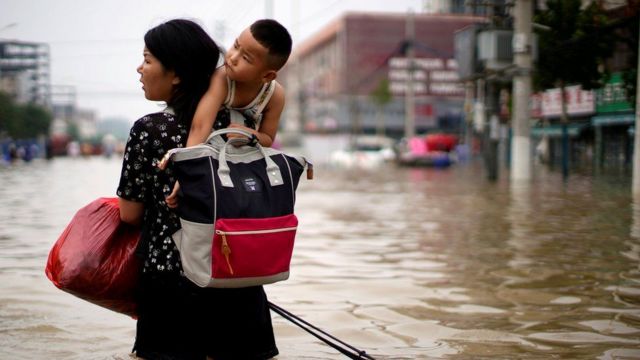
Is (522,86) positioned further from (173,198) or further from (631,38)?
(173,198)

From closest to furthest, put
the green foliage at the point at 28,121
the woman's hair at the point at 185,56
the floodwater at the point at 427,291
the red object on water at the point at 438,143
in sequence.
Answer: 1. the woman's hair at the point at 185,56
2. the floodwater at the point at 427,291
3. the red object on water at the point at 438,143
4. the green foliage at the point at 28,121

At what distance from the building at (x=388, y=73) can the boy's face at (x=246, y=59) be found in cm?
7823

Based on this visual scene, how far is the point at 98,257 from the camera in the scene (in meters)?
3.01

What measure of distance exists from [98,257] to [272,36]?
35.9 inches

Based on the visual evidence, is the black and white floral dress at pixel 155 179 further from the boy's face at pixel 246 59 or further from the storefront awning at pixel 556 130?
the storefront awning at pixel 556 130

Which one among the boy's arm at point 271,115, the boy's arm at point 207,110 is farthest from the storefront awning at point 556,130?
the boy's arm at point 207,110

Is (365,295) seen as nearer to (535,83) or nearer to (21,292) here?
(21,292)

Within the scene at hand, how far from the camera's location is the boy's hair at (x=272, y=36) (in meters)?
2.95

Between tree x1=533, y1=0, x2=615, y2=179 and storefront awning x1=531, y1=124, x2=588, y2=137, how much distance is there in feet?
67.9

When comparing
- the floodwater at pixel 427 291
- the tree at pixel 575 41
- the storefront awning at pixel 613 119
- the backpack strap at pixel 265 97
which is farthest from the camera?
the storefront awning at pixel 613 119

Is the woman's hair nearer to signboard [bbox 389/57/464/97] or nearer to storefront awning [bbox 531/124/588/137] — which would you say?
storefront awning [bbox 531/124/588/137]

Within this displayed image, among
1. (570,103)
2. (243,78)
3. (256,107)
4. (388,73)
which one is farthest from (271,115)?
(388,73)

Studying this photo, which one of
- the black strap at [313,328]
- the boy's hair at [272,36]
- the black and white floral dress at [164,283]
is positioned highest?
the boy's hair at [272,36]

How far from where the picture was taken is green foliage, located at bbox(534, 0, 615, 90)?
A: 61.6ft
